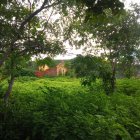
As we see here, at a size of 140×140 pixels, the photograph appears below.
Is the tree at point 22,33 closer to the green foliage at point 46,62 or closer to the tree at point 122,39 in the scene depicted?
the green foliage at point 46,62

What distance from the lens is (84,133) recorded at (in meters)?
6.01

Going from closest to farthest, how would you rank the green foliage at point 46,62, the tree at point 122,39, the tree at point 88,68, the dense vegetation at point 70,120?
the dense vegetation at point 70,120, the tree at point 88,68, the green foliage at point 46,62, the tree at point 122,39

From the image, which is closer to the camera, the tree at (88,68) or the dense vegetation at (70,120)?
the dense vegetation at (70,120)

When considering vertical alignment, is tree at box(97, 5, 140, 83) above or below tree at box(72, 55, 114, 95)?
→ above

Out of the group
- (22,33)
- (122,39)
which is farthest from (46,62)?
(122,39)

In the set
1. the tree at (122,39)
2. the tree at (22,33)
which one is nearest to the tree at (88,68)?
the tree at (22,33)

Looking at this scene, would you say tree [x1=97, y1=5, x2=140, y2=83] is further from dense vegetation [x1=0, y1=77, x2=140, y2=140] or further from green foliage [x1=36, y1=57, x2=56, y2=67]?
green foliage [x1=36, y1=57, x2=56, y2=67]

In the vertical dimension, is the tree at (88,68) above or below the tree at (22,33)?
below

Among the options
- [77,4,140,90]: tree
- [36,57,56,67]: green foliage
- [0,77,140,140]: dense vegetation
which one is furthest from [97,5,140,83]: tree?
[36,57,56,67]: green foliage

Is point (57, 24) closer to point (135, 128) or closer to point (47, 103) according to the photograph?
point (47, 103)

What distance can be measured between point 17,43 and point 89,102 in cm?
249

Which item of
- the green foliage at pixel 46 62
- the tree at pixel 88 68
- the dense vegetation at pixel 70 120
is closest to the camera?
the dense vegetation at pixel 70 120

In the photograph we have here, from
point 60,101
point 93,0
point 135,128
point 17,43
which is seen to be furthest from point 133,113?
point 93,0

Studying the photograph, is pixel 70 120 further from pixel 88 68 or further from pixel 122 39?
pixel 122 39
